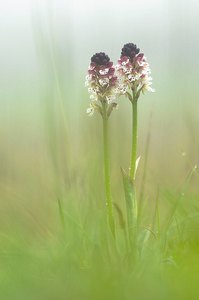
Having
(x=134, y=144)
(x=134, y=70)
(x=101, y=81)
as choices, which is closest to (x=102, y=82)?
(x=101, y=81)

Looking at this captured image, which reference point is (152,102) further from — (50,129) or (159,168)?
(50,129)

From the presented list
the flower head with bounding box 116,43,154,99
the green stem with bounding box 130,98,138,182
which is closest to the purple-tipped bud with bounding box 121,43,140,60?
the flower head with bounding box 116,43,154,99

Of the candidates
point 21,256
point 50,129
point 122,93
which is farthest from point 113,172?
point 21,256

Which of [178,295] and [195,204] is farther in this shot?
[195,204]

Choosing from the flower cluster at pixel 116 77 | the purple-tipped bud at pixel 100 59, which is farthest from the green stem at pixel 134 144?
the purple-tipped bud at pixel 100 59

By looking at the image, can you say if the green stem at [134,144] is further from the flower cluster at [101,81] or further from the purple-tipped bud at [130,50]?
the purple-tipped bud at [130,50]

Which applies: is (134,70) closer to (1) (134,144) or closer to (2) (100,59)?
(2) (100,59)

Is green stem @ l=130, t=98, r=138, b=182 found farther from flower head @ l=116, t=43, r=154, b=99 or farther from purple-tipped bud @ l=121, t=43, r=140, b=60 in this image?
purple-tipped bud @ l=121, t=43, r=140, b=60
